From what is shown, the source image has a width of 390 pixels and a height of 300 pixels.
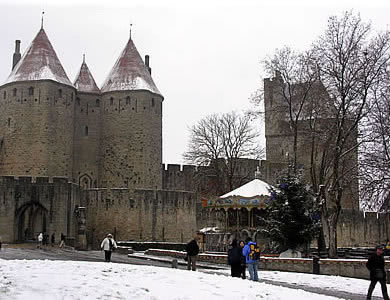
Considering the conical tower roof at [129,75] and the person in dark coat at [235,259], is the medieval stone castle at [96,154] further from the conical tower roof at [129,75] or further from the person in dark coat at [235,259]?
the person in dark coat at [235,259]

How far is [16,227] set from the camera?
3719 cm

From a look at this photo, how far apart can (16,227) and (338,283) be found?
2350 cm

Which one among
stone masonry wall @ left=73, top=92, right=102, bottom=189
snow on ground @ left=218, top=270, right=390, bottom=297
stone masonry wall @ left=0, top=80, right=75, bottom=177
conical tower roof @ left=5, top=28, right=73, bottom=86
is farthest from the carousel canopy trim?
conical tower roof @ left=5, top=28, right=73, bottom=86

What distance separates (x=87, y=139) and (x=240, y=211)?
2165 cm

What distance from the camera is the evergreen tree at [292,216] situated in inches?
1006

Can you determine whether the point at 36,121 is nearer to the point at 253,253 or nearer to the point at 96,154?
the point at 96,154

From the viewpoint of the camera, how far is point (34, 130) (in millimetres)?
46031

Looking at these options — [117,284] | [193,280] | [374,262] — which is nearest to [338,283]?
[374,262]

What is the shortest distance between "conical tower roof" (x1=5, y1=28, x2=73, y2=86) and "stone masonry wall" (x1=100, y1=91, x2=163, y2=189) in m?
4.16

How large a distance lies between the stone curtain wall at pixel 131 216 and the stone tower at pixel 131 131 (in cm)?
668

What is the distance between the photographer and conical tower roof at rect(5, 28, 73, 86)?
4725 centimetres

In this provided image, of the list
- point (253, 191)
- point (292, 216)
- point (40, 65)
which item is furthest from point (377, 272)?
point (40, 65)

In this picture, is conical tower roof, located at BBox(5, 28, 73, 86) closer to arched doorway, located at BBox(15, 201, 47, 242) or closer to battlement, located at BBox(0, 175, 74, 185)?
arched doorway, located at BBox(15, 201, 47, 242)

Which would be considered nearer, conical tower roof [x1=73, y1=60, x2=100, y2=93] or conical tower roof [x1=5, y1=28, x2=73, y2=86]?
conical tower roof [x1=5, y1=28, x2=73, y2=86]
